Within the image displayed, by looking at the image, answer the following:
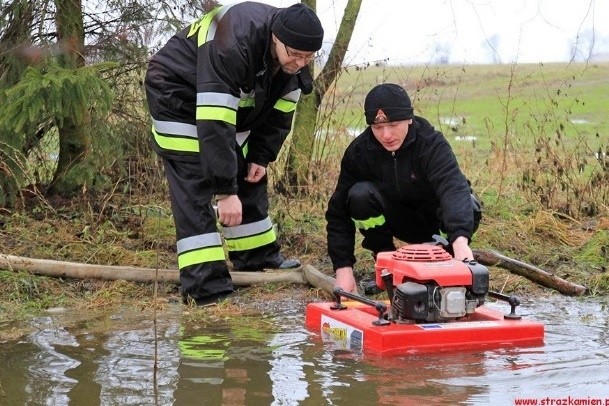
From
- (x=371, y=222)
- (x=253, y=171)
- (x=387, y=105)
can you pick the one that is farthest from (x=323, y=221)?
(x=387, y=105)

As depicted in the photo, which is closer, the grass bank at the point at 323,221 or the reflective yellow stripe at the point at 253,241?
the grass bank at the point at 323,221

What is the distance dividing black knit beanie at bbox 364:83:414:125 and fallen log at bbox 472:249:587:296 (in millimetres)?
1220

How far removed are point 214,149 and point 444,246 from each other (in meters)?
1.42

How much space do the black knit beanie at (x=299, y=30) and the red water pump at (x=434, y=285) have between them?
1369 mm

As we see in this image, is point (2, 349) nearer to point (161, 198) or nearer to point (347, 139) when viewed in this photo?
point (161, 198)

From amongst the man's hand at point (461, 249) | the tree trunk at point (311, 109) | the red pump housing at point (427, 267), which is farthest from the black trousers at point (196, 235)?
the tree trunk at point (311, 109)

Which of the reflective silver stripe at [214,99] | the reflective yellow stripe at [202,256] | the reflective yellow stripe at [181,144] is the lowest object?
the reflective yellow stripe at [202,256]

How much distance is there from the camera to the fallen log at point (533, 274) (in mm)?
6289

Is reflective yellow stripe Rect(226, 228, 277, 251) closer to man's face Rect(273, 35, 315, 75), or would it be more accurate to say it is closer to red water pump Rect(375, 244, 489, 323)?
man's face Rect(273, 35, 315, 75)

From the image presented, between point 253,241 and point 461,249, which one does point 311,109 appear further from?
point 461,249

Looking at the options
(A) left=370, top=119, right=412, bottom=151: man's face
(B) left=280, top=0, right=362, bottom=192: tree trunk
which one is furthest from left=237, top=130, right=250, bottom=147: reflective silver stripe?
(B) left=280, top=0, right=362, bottom=192: tree trunk

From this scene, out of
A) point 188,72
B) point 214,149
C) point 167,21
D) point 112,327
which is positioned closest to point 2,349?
point 112,327

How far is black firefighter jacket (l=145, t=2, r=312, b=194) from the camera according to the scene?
5613 millimetres

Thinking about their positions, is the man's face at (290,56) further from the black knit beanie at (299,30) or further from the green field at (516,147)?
the green field at (516,147)
